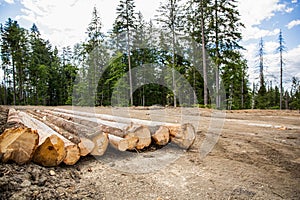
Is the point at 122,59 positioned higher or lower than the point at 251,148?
higher

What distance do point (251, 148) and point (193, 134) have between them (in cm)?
124

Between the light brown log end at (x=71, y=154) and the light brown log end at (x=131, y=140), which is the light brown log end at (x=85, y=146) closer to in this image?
the light brown log end at (x=71, y=154)

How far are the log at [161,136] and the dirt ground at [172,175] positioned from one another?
21 cm

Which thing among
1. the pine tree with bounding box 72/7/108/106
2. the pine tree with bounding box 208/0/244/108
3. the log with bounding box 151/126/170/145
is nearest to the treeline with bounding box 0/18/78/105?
the pine tree with bounding box 72/7/108/106

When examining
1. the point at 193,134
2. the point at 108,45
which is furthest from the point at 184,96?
the point at 193,134

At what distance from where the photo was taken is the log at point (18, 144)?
7.90ft

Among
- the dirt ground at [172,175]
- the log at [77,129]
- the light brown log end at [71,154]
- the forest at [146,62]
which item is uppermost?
the forest at [146,62]

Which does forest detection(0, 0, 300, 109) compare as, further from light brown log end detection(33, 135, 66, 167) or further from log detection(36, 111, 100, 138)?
light brown log end detection(33, 135, 66, 167)

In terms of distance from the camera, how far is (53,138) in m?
2.79

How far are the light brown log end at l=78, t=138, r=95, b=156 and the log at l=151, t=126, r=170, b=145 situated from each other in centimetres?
135

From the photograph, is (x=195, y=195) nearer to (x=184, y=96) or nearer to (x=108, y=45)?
(x=184, y=96)

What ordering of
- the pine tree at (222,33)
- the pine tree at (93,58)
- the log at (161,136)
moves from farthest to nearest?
the pine tree at (93,58)
the pine tree at (222,33)
the log at (161,136)

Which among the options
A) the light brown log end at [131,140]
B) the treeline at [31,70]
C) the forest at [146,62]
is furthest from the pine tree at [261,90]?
the treeline at [31,70]

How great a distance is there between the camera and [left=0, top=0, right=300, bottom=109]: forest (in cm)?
1557
